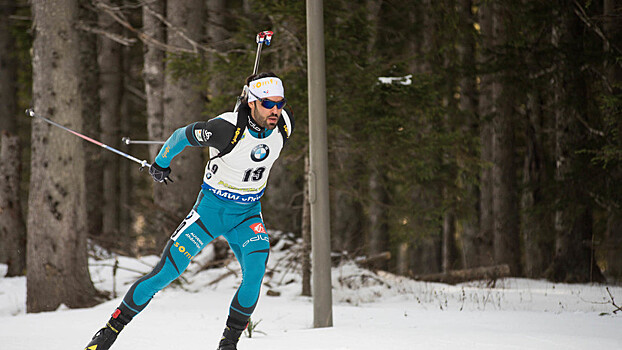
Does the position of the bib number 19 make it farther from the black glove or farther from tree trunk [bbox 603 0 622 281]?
tree trunk [bbox 603 0 622 281]

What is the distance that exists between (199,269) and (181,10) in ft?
16.0

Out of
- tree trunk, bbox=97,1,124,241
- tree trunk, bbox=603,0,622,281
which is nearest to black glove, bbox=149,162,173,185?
tree trunk, bbox=603,0,622,281

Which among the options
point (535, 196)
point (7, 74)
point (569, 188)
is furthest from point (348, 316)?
point (7, 74)

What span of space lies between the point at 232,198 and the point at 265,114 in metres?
0.75

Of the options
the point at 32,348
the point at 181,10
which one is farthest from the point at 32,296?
the point at 181,10

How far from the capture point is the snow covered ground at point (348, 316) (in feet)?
20.2

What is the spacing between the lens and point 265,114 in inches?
201

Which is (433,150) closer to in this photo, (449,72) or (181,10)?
(449,72)

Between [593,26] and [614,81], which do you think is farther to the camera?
[614,81]

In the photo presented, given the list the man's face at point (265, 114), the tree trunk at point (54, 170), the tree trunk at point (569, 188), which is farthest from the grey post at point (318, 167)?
the tree trunk at point (569, 188)

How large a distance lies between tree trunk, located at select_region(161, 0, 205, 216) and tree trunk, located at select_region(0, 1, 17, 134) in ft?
19.2

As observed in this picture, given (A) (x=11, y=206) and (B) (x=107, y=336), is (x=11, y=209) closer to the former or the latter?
(A) (x=11, y=206)

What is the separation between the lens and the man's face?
→ 5.10 m

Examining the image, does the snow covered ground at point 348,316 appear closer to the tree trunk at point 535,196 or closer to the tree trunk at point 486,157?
the tree trunk at point 535,196
